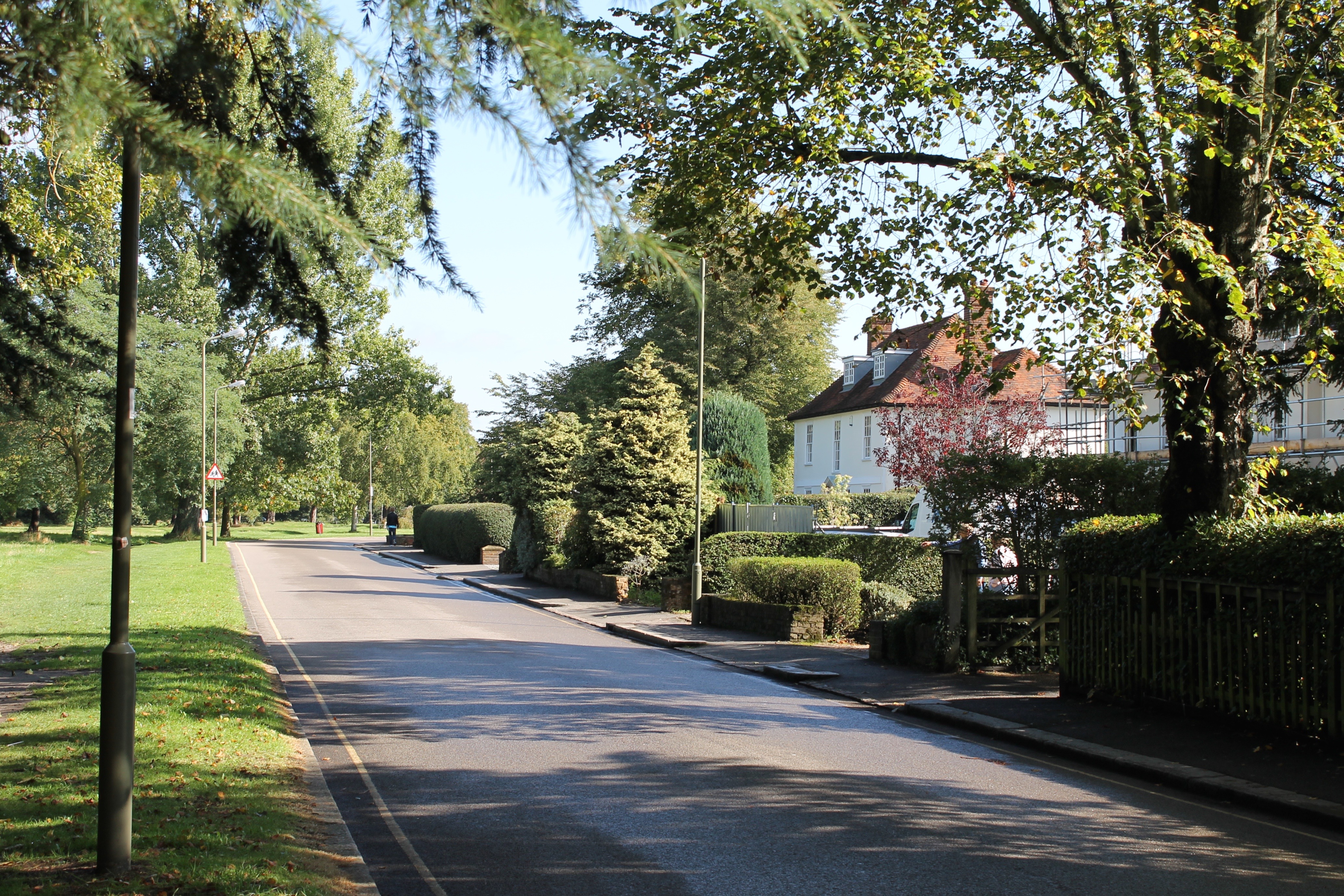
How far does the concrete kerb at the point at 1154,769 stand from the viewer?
7.06 m

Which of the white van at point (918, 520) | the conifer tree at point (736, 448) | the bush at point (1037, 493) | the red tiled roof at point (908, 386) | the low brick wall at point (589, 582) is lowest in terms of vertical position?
the low brick wall at point (589, 582)

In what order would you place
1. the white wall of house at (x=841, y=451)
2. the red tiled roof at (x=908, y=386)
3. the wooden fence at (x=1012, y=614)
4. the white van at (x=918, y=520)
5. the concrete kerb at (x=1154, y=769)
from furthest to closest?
the white wall of house at (x=841, y=451) < the red tiled roof at (x=908, y=386) < the white van at (x=918, y=520) < the wooden fence at (x=1012, y=614) < the concrete kerb at (x=1154, y=769)

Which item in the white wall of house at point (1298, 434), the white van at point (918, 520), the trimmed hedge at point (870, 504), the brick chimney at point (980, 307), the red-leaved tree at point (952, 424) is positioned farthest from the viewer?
the trimmed hedge at point (870, 504)

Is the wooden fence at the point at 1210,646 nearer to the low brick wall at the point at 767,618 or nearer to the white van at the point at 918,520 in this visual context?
the low brick wall at the point at 767,618

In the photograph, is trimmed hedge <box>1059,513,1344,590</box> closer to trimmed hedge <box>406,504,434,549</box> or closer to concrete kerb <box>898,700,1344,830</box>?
concrete kerb <box>898,700,1344,830</box>

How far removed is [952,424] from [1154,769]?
25.8m

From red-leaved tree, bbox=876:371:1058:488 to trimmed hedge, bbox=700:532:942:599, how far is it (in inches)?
462

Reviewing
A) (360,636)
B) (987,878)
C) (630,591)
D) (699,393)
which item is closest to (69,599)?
(360,636)

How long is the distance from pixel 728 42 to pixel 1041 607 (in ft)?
27.6

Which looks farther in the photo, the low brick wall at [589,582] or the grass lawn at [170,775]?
the low brick wall at [589,582]

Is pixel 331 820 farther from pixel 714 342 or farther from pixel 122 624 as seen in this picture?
pixel 714 342

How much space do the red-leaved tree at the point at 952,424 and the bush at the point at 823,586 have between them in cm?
1492

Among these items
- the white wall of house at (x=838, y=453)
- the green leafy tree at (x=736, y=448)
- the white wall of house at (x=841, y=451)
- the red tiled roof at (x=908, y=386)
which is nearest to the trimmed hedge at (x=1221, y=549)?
the green leafy tree at (x=736, y=448)

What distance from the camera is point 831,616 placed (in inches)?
708
